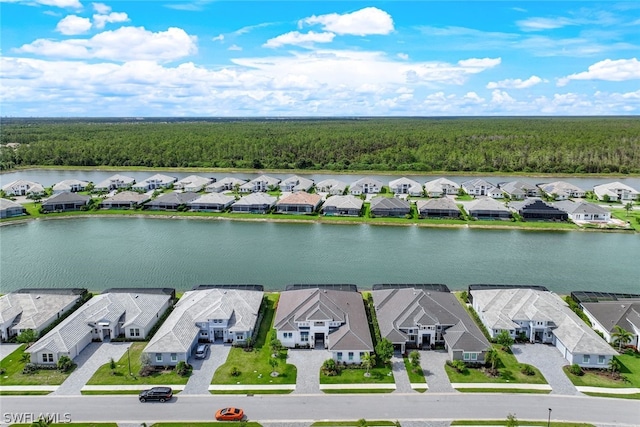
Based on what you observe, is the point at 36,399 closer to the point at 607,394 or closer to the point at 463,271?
the point at 607,394

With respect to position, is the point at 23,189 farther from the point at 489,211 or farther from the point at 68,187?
the point at 489,211

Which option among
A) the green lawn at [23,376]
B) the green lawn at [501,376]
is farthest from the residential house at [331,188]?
the green lawn at [23,376]

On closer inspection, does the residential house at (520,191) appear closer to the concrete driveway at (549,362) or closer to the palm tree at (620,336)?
the palm tree at (620,336)

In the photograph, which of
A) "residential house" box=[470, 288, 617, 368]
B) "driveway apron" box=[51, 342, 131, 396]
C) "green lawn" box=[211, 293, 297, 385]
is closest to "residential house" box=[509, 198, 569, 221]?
"residential house" box=[470, 288, 617, 368]

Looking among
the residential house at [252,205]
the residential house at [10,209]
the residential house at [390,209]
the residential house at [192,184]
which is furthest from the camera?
the residential house at [192,184]

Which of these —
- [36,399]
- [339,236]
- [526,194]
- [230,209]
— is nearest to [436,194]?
[526,194]

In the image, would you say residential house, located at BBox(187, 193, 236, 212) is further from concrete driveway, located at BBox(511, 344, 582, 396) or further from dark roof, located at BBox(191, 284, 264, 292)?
concrete driveway, located at BBox(511, 344, 582, 396)
